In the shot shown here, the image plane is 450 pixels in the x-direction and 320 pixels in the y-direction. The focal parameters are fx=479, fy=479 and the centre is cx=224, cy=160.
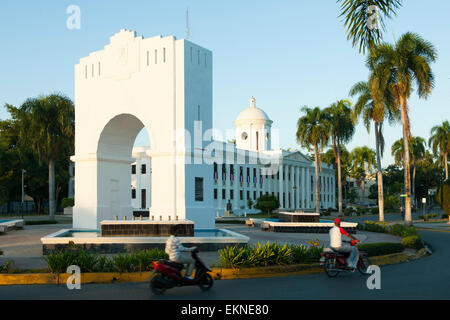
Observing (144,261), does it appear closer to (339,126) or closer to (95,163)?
(95,163)

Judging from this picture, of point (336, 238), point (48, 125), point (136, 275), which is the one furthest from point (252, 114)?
point (136, 275)

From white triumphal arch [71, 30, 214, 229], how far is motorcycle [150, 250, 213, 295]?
474 inches

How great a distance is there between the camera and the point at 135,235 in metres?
17.7

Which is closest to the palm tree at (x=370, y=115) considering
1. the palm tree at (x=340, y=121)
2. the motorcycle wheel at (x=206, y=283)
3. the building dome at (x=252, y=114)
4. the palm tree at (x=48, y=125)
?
the palm tree at (x=340, y=121)

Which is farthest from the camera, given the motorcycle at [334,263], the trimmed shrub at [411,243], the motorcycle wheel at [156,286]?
the trimmed shrub at [411,243]

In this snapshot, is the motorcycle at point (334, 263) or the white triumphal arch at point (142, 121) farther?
the white triumphal arch at point (142, 121)

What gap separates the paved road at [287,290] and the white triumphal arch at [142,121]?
37.2 ft

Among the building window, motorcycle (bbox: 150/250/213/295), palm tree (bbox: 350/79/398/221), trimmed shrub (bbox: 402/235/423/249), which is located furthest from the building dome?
motorcycle (bbox: 150/250/213/295)

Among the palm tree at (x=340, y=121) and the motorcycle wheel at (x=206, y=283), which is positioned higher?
the palm tree at (x=340, y=121)

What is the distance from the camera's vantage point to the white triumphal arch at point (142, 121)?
22734 mm

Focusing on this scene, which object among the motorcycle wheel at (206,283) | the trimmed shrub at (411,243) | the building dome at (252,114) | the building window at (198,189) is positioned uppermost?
the building dome at (252,114)

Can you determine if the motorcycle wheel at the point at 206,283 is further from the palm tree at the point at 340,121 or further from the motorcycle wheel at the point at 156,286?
the palm tree at the point at 340,121

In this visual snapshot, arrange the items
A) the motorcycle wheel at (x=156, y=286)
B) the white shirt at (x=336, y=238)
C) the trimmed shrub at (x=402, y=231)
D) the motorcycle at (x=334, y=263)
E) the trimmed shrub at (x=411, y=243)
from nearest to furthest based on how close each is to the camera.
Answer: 1. the motorcycle wheel at (x=156, y=286)
2. the motorcycle at (x=334, y=263)
3. the white shirt at (x=336, y=238)
4. the trimmed shrub at (x=411, y=243)
5. the trimmed shrub at (x=402, y=231)

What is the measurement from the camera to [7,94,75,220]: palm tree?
1427 inches
